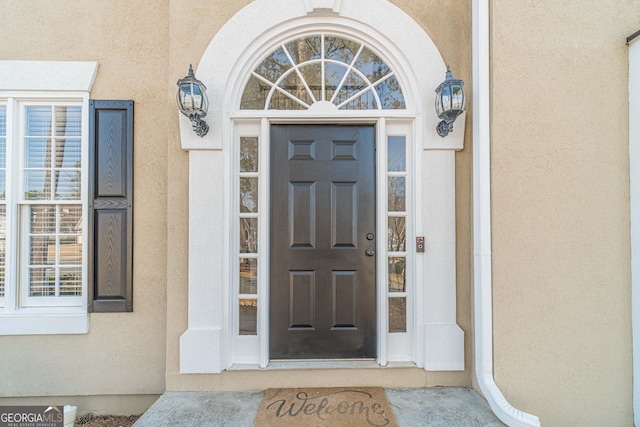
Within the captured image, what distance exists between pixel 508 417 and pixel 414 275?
1.25 m

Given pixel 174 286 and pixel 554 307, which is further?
pixel 174 286

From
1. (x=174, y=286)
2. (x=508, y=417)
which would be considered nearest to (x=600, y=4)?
(x=508, y=417)

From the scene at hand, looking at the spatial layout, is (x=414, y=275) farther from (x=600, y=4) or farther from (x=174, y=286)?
(x=600, y=4)

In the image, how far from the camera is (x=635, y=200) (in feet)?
8.73

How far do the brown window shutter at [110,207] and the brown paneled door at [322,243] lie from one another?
1468 millimetres

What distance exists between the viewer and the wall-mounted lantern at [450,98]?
274cm

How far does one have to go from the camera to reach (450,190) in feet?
9.84

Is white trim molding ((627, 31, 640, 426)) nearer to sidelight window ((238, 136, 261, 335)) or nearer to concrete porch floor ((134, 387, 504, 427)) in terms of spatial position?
concrete porch floor ((134, 387, 504, 427))

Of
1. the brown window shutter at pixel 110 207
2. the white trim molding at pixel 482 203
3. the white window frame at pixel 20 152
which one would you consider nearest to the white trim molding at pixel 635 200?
the white trim molding at pixel 482 203

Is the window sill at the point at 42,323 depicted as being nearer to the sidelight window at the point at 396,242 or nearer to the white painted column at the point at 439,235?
the sidelight window at the point at 396,242

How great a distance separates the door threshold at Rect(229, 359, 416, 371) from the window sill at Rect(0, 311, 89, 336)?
1.61 meters

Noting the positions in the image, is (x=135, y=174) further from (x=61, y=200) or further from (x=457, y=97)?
(x=457, y=97)

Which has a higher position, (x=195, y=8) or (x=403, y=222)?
(x=195, y=8)

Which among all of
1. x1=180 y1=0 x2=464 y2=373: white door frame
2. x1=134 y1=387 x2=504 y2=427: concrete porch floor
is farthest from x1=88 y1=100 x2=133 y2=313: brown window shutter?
x1=134 y1=387 x2=504 y2=427: concrete porch floor
